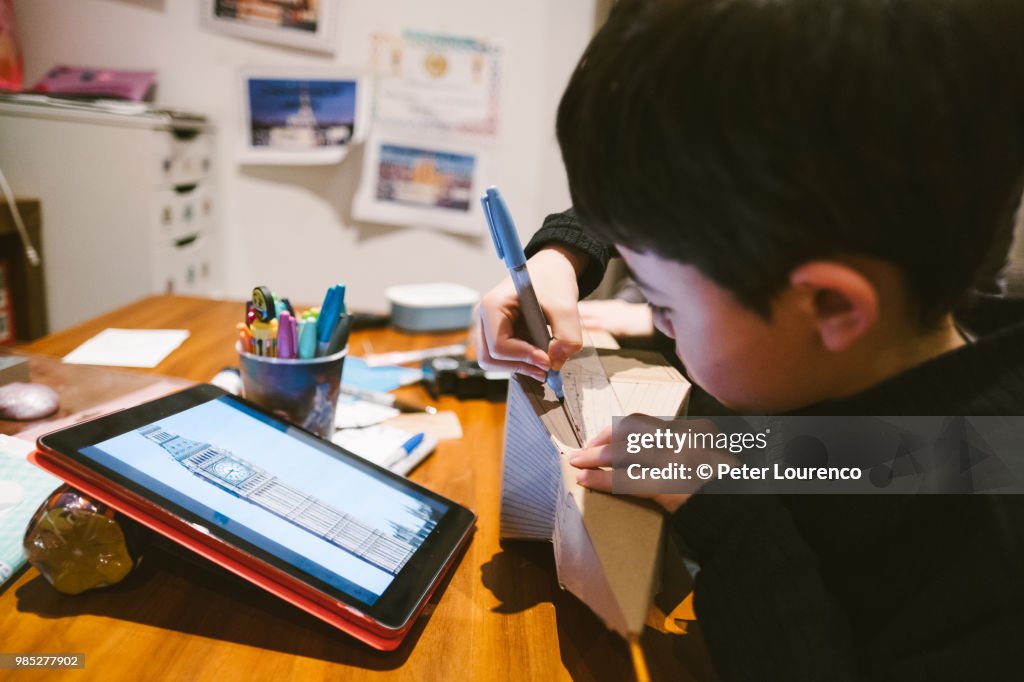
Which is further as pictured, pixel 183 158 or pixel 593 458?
pixel 183 158

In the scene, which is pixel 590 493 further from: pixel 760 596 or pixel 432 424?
pixel 432 424

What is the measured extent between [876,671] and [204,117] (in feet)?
5.16

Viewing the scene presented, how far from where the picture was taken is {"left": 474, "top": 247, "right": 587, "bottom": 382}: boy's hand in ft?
1.62

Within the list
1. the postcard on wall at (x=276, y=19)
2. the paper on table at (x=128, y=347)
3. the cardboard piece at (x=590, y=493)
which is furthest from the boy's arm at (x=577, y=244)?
the postcard on wall at (x=276, y=19)

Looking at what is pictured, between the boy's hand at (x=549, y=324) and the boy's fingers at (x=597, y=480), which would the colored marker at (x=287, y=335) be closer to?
the boy's hand at (x=549, y=324)

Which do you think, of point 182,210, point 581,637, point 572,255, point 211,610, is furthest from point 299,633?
point 182,210

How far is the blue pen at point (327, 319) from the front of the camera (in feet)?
1.76

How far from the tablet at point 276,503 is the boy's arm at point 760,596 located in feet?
0.54

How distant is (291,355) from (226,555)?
21 cm

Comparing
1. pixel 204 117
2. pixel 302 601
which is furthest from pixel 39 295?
pixel 302 601

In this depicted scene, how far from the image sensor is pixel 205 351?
2.65ft

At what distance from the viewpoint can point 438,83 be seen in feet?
4.92

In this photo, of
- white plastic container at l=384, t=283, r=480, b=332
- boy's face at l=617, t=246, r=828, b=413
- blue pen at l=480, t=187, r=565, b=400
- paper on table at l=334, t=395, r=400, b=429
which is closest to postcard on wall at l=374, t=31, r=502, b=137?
white plastic container at l=384, t=283, r=480, b=332

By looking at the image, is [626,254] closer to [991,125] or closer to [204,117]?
[991,125]
